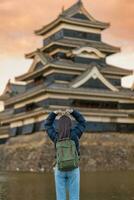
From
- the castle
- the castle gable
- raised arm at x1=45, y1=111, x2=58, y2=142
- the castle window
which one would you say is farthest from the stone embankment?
raised arm at x1=45, y1=111, x2=58, y2=142

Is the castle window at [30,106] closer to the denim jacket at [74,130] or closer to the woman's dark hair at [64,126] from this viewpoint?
the denim jacket at [74,130]

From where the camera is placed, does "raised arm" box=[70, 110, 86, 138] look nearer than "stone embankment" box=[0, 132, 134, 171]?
Yes

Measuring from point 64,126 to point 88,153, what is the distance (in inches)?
1085

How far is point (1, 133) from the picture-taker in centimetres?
4650

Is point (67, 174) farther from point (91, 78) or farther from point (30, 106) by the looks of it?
point (30, 106)

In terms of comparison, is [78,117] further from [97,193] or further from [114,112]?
[114,112]

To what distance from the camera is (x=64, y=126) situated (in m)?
6.20

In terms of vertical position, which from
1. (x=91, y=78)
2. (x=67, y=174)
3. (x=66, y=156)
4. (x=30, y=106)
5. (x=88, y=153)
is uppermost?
(x=91, y=78)

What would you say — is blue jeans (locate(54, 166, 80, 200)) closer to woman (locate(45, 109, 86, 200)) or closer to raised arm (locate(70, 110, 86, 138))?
woman (locate(45, 109, 86, 200))

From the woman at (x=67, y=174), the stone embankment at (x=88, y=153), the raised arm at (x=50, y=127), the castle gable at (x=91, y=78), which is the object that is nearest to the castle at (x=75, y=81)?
the castle gable at (x=91, y=78)

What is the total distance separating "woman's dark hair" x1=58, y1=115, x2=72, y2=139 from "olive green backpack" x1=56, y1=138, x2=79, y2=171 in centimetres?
9

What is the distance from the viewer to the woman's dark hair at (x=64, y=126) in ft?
20.2

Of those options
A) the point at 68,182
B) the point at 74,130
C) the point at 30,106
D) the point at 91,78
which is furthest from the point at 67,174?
the point at 30,106

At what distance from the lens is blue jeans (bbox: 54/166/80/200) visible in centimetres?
613
